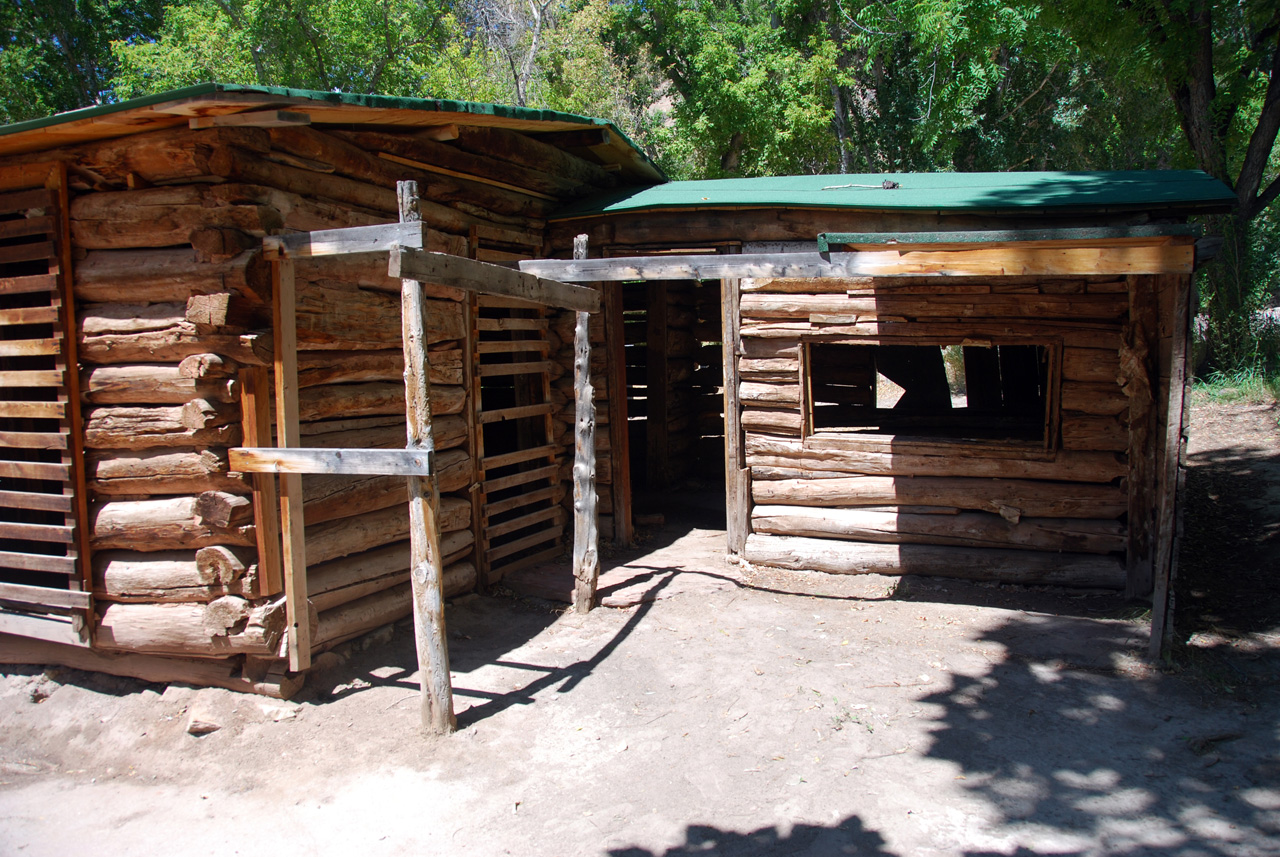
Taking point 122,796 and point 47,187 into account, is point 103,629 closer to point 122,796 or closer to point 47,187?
point 122,796

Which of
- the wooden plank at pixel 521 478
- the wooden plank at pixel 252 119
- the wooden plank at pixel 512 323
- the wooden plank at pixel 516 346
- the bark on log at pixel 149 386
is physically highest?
the wooden plank at pixel 252 119

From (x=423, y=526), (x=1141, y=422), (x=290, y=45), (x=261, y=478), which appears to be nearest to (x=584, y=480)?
(x=423, y=526)

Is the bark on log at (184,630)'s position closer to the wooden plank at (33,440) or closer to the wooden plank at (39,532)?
the wooden plank at (39,532)

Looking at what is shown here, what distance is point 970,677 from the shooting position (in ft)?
17.2

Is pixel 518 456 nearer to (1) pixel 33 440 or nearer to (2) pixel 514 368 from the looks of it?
(2) pixel 514 368

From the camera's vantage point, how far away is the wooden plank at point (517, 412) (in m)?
7.20

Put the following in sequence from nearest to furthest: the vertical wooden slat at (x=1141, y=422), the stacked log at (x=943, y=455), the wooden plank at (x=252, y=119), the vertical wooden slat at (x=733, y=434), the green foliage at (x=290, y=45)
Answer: the wooden plank at (x=252, y=119), the vertical wooden slat at (x=1141, y=422), the stacked log at (x=943, y=455), the vertical wooden slat at (x=733, y=434), the green foliage at (x=290, y=45)

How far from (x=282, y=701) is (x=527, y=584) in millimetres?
2430

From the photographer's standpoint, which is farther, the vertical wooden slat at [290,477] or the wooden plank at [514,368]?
the wooden plank at [514,368]

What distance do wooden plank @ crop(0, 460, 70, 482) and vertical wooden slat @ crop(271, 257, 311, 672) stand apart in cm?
144

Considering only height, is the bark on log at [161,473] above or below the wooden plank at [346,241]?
below

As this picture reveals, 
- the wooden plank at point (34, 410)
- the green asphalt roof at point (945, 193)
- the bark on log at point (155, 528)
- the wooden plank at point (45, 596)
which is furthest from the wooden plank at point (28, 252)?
the green asphalt roof at point (945, 193)

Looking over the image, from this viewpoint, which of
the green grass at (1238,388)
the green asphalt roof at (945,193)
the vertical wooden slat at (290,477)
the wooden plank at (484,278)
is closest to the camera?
the wooden plank at (484,278)

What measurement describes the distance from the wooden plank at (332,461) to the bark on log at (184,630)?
91 centimetres
